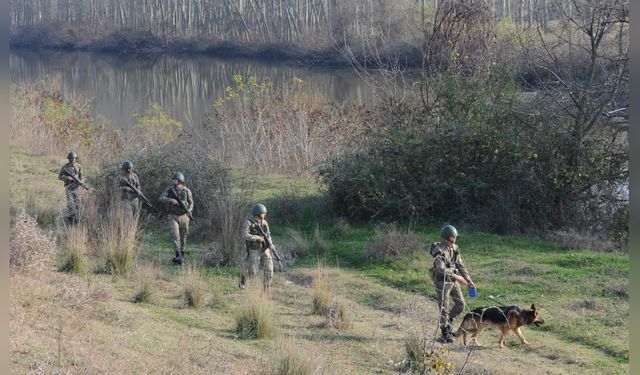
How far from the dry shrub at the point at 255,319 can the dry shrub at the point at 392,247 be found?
4.02 meters

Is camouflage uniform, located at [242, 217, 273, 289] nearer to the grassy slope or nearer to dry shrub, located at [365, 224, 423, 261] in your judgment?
the grassy slope

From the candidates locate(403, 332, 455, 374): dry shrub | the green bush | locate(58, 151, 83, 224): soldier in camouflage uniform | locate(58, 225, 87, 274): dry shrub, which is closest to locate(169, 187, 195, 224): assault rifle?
locate(58, 225, 87, 274): dry shrub

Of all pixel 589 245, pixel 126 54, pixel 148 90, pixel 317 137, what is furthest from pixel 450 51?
pixel 126 54

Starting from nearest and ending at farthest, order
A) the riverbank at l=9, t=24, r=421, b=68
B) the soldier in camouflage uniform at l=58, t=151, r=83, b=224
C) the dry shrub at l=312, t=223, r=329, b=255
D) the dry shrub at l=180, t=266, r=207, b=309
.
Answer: the dry shrub at l=180, t=266, r=207, b=309 → the dry shrub at l=312, t=223, r=329, b=255 → the soldier in camouflage uniform at l=58, t=151, r=83, b=224 → the riverbank at l=9, t=24, r=421, b=68

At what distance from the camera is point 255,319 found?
988 cm

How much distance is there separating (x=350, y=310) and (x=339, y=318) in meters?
0.95

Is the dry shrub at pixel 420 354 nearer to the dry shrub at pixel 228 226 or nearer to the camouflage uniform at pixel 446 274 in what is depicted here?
the camouflage uniform at pixel 446 274

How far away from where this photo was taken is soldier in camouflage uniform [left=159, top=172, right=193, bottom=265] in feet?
45.3

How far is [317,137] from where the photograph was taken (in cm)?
2238

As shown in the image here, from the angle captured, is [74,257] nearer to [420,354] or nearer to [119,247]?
[119,247]

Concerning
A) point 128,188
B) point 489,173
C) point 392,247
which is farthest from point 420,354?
point 489,173

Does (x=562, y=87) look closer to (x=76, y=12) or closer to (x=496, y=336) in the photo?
(x=496, y=336)

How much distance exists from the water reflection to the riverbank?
1.72m

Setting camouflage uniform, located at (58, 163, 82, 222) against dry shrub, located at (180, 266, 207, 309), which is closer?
dry shrub, located at (180, 266, 207, 309)
